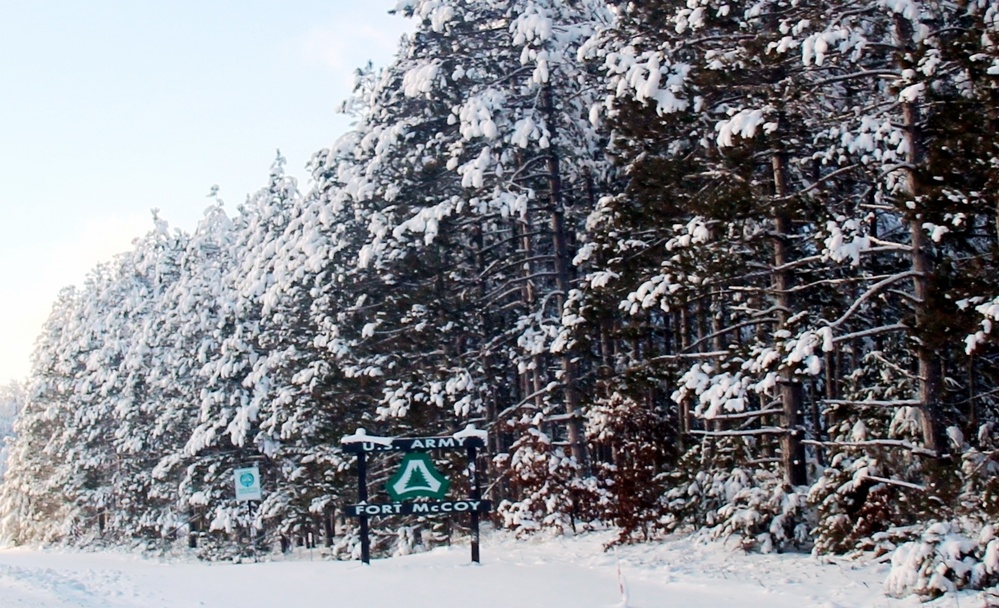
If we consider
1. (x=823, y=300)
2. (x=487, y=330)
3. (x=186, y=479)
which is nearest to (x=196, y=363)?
(x=186, y=479)

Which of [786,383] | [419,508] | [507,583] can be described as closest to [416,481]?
[419,508]

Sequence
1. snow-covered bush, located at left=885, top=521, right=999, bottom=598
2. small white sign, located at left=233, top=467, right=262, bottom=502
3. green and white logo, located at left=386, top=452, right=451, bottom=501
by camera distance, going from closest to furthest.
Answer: snow-covered bush, located at left=885, top=521, right=999, bottom=598, green and white logo, located at left=386, top=452, right=451, bottom=501, small white sign, located at left=233, top=467, right=262, bottom=502

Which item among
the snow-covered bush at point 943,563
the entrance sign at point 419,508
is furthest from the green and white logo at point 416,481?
the snow-covered bush at point 943,563

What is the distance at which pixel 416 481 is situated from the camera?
15.2 m

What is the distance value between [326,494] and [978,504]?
1936cm

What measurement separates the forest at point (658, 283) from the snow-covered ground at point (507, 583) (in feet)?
2.31

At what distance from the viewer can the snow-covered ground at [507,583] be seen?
10859mm

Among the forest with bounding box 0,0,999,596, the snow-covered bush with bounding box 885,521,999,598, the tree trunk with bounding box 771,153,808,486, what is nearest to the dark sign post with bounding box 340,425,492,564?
the forest with bounding box 0,0,999,596

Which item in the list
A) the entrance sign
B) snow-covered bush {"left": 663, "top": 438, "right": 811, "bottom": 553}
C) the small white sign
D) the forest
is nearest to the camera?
the forest

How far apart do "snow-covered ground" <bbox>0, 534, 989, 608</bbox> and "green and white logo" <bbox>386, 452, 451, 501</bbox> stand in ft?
Answer: 3.36

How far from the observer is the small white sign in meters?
26.0

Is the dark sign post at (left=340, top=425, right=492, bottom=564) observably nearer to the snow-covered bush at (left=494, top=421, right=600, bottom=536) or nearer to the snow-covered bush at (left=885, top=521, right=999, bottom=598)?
the snow-covered bush at (left=494, top=421, right=600, bottom=536)

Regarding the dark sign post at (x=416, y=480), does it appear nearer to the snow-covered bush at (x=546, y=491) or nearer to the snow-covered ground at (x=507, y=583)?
the snow-covered ground at (x=507, y=583)

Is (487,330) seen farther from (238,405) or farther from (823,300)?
(238,405)
